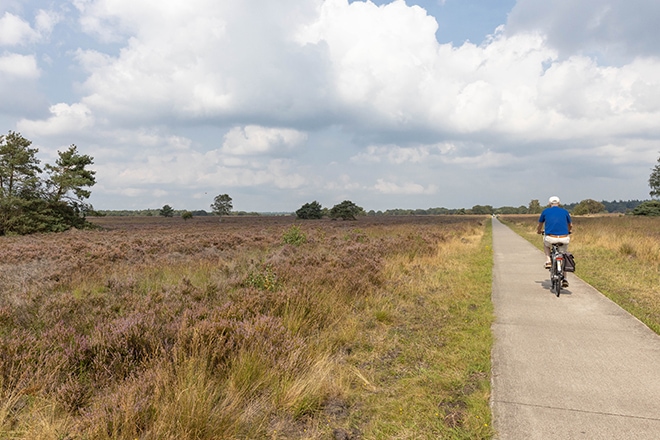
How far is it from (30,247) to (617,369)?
20.5m

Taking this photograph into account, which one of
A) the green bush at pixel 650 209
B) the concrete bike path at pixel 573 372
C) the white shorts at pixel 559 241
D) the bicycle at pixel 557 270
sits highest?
the green bush at pixel 650 209

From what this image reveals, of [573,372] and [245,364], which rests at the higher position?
[245,364]

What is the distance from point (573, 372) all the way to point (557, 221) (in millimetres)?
5480

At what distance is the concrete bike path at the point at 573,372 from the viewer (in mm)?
3133

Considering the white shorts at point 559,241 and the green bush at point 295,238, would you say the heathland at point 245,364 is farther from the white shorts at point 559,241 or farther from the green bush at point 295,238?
the green bush at point 295,238

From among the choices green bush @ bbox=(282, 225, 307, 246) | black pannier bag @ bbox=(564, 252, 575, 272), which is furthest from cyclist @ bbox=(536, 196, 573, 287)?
green bush @ bbox=(282, 225, 307, 246)

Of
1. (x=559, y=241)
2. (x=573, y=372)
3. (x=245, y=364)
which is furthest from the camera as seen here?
(x=559, y=241)

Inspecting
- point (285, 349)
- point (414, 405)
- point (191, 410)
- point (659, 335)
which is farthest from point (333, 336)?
point (659, 335)

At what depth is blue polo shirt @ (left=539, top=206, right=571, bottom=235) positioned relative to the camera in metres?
8.65

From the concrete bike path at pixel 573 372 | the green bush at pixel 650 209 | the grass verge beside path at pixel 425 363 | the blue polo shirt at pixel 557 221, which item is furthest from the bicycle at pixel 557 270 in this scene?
the green bush at pixel 650 209

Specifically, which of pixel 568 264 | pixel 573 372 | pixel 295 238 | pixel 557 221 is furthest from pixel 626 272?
pixel 295 238

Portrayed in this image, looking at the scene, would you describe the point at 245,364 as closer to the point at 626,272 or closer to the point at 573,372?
the point at 573,372

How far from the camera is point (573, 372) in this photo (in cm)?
417

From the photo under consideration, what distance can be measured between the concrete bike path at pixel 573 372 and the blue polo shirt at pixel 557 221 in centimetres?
184
